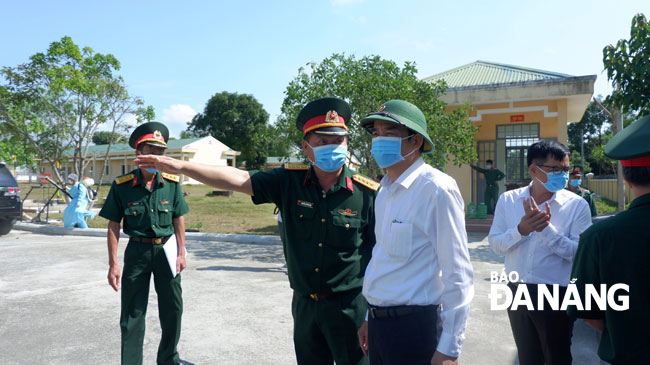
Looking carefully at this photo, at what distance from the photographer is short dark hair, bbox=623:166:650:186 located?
1685 millimetres

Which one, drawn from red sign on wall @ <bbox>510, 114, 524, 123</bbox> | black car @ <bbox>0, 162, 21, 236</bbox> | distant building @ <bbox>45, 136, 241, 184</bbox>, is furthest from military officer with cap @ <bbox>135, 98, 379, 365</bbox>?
distant building @ <bbox>45, 136, 241, 184</bbox>

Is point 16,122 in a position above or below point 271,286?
above

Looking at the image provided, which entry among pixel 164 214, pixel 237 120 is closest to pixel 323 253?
pixel 164 214

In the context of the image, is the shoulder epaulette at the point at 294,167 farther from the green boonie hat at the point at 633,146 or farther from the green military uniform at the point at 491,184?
the green military uniform at the point at 491,184

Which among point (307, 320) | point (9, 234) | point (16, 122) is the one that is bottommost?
point (9, 234)

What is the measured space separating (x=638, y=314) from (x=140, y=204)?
374 cm

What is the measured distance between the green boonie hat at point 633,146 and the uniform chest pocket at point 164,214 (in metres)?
3.57

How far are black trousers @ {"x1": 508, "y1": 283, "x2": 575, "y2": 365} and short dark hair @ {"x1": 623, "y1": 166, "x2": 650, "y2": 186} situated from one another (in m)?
1.38

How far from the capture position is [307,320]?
2.55 m

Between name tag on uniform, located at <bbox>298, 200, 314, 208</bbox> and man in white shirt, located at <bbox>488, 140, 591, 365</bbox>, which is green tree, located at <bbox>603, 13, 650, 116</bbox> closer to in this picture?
man in white shirt, located at <bbox>488, 140, 591, 365</bbox>

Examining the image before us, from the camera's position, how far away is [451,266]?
75.4 inches

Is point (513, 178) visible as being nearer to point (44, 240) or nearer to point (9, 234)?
point (44, 240)

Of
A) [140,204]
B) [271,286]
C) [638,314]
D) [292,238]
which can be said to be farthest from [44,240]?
[638,314]

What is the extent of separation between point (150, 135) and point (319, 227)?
2279 mm
